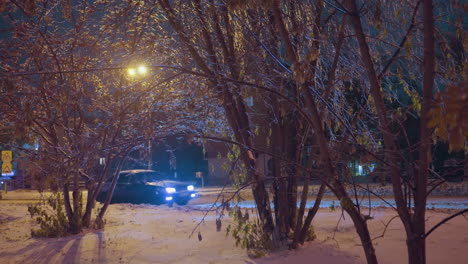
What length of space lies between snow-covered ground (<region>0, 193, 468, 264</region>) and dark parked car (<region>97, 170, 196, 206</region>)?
6442mm

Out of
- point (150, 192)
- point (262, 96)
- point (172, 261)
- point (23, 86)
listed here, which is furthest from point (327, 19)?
point (150, 192)

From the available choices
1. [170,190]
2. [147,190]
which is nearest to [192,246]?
[170,190]

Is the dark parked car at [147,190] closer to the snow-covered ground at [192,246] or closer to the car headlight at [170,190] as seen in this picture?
the car headlight at [170,190]

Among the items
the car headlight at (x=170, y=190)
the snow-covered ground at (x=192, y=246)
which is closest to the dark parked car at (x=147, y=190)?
the car headlight at (x=170, y=190)

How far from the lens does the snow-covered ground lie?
23.8 ft

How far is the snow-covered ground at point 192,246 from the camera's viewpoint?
285 inches

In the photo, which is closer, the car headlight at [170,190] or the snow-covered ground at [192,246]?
the snow-covered ground at [192,246]

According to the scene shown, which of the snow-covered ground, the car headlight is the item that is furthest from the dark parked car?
the snow-covered ground

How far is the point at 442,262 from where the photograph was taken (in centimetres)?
673

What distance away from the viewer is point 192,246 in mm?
8352

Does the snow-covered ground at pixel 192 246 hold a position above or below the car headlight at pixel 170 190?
below

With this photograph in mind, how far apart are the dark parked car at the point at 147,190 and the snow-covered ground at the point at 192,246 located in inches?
254

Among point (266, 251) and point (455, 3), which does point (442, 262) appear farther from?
point (455, 3)

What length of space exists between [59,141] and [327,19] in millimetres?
5987
